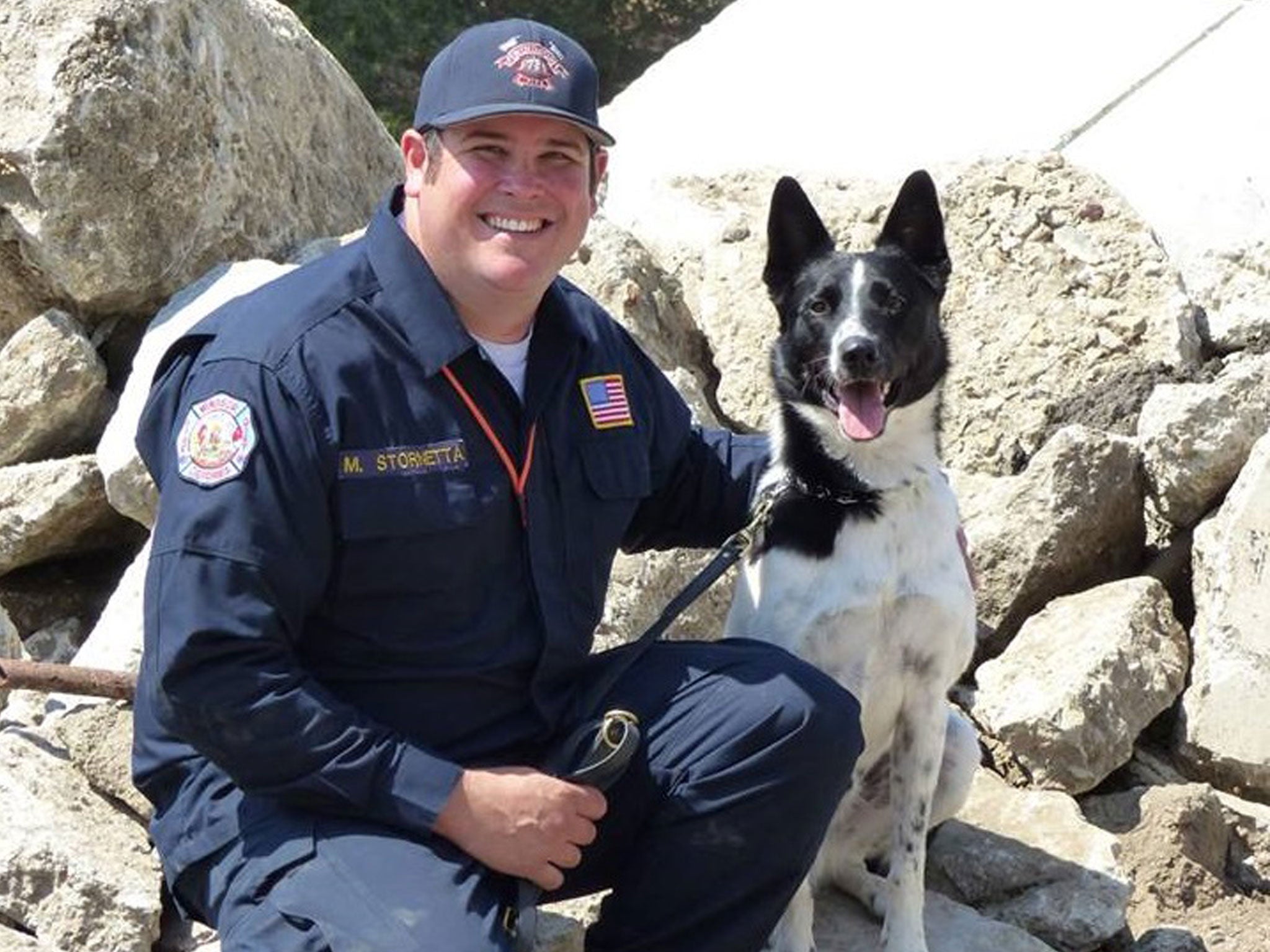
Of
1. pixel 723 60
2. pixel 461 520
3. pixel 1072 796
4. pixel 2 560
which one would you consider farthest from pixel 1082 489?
pixel 723 60

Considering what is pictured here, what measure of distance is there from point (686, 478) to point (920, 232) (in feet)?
2.34

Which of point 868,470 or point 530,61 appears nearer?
point 530,61

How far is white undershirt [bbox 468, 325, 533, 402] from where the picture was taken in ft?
10.9

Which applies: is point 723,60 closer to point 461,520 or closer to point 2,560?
point 2,560

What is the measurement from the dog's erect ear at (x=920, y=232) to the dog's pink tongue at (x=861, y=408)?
1.05 feet

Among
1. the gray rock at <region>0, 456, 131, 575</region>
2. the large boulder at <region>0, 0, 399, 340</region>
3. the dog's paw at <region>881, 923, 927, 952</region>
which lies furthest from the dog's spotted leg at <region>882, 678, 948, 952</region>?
the large boulder at <region>0, 0, 399, 340</region>

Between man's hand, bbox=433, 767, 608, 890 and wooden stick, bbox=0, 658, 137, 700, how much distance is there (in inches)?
43.5

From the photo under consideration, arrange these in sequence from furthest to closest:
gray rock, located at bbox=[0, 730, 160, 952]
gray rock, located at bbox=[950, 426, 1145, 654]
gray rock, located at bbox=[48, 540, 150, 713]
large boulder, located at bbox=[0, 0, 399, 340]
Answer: large boulder, located at bbox=[0, 0, 399, 340] → gray rock, located at bbox=[950, 426, 1145, 654] → gray rock, located at bbox=[48, 540, 150, 713] → gray rock, located at bbox=[0, 730, 160, 952]

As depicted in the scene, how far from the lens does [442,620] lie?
3217mm

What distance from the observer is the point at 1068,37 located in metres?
7.30

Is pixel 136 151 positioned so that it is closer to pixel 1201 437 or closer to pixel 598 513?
pixel 598 513

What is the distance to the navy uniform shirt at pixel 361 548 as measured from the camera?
2.97m

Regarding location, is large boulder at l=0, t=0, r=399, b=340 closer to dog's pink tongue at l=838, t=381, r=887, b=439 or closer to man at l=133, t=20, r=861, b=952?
man at l=133, t=20, r=861, b=952

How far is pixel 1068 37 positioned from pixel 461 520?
478cm
